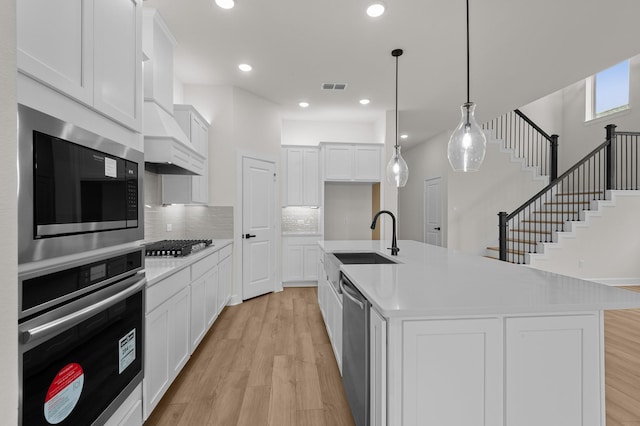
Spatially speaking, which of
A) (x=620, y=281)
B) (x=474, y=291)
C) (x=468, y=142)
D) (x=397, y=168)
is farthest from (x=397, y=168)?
(x=620, y=281)

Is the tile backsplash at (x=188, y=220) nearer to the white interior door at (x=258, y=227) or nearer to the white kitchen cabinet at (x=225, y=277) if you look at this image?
the white interior door at (x=258, y=227)

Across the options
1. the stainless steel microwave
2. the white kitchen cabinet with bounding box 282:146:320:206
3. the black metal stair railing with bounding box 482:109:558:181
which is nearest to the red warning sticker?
the stainless steel microwave

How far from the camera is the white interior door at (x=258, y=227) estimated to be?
449 cm

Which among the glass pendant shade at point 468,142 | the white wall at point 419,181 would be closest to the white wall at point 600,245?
the white wall at point 419,181

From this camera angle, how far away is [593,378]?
130 cm

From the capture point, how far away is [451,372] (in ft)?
4.08

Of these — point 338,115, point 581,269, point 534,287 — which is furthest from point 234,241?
point 581,269

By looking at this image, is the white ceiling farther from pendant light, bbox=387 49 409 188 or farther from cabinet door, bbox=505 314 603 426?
cabinet door, bbox=505 314 603 426

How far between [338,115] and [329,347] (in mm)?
4049

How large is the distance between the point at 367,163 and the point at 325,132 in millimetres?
1092

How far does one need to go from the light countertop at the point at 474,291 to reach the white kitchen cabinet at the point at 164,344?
1.19 m

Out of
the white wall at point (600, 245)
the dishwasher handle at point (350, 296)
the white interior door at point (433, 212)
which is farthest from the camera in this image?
the white interior door at point (433, 212)

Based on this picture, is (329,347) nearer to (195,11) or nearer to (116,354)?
(116,354)

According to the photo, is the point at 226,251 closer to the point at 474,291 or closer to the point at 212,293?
the point at 212,293
